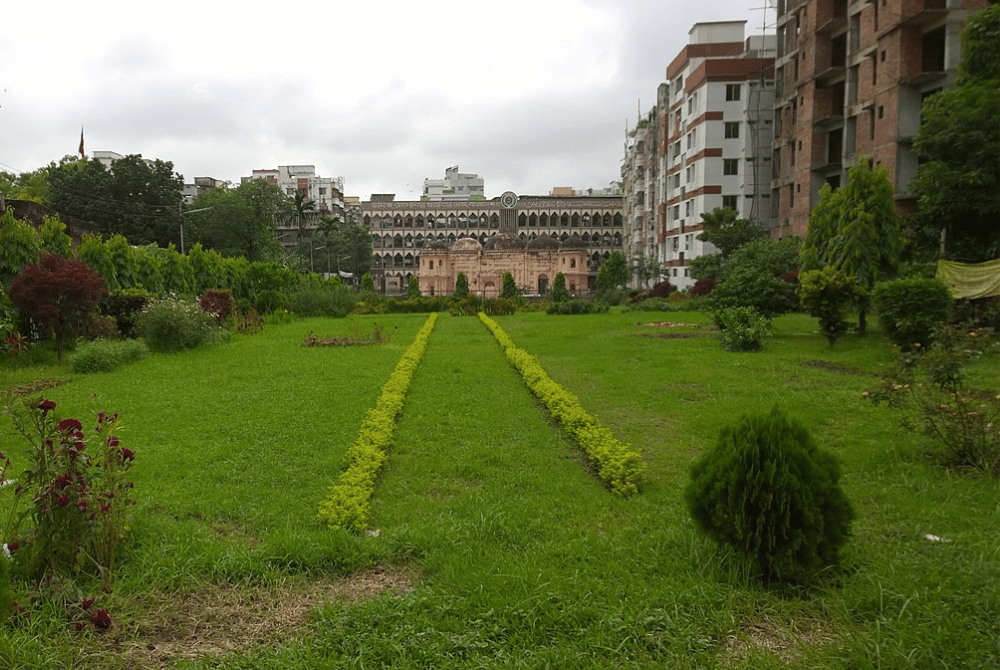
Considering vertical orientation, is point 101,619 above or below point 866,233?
below

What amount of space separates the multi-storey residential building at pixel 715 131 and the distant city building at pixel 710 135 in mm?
53

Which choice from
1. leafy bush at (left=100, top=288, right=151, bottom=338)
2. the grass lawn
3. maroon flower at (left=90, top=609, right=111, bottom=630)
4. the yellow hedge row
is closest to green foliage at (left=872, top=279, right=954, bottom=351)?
the grass lawn

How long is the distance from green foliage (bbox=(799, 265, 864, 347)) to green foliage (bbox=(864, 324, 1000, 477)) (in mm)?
7269

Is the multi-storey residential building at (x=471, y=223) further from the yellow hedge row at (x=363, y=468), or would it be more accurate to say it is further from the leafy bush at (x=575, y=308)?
the yellow hedge row at (x=363, y=468)

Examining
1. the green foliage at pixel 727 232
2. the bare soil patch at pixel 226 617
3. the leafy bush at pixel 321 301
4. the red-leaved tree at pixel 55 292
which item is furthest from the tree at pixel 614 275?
the bare soil patch at pixel 226 617

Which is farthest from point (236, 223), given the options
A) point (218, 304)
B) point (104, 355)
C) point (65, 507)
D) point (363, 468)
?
point (65, 507)

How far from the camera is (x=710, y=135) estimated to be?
1435 inches

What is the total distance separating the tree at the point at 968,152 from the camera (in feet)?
45.0

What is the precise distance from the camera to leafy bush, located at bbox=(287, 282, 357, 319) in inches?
1115

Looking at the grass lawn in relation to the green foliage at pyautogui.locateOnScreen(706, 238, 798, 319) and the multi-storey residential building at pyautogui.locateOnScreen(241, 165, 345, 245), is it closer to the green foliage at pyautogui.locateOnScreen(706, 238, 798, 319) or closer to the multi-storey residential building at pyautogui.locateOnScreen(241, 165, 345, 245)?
the green foliage at pyautogui.locateOnScreen(706, 238, 798, 319)

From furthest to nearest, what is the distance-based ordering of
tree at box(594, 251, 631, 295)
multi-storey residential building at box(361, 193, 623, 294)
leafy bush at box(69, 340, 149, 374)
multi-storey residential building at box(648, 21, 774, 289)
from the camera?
multi-storey residential building at box(361, 193, 623, 294)
tree at box(594, 251, 631, 295)
multi-storey residential building at box(648, 21, 774, 289)
leafy bush at box(69, 340, 149, 374)

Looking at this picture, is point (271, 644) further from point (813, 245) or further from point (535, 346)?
point (813, 245)

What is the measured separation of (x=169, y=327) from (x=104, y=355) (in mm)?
3010

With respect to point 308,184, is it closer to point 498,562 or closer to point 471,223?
point 471,223
